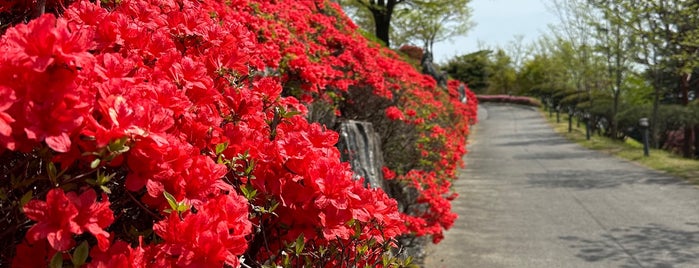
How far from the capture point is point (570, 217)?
9016 millimetres

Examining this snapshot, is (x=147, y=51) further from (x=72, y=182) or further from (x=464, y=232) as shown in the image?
(x=464, y=232)

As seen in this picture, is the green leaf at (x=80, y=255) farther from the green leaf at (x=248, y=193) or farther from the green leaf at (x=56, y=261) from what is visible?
the green leaf at (x=248, y=193)

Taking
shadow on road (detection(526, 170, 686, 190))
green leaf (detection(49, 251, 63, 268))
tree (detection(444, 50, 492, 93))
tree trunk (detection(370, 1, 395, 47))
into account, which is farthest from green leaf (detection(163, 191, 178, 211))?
tree (detection(444, 50, 492, 93))

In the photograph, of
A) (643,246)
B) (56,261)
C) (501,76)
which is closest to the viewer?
(56,261)

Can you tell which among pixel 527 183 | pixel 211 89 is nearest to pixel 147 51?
pixel 211 89

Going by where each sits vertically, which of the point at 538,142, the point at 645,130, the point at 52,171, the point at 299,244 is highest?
the point at 52,171

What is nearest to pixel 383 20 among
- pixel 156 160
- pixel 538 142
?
pixel 538 142

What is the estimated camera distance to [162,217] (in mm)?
1512

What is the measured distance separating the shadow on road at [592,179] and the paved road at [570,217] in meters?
0.02

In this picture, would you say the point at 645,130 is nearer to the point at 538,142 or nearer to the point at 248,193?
the point at 538,142

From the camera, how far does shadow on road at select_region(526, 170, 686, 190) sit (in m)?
11.9

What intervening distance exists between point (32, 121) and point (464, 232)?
25.2ft

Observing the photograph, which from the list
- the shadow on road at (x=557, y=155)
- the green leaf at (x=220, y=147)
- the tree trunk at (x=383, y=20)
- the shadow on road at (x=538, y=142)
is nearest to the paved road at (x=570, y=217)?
the shadow on road at (x=557, y=155)

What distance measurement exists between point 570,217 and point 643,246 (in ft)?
5.87
